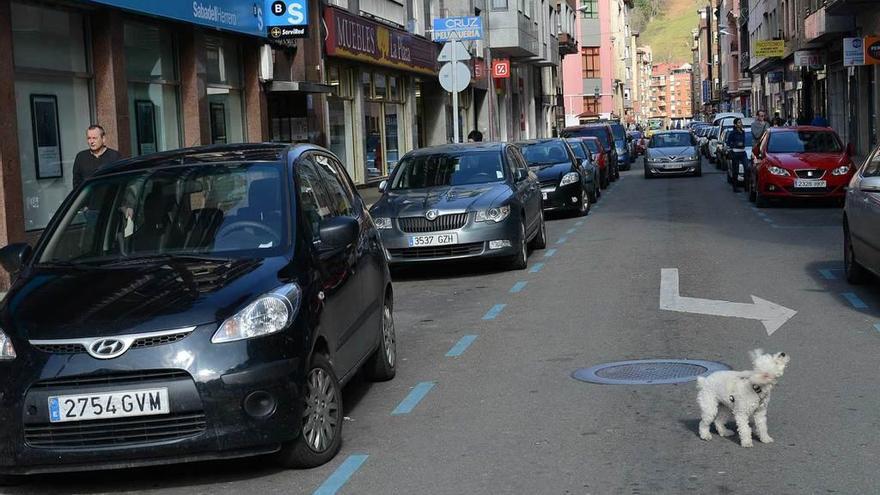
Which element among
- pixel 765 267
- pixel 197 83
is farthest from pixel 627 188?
pixel 765 267

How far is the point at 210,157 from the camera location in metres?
7.79

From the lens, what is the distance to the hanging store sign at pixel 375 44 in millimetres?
27719

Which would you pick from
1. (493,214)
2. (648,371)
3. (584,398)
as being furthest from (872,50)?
(584,398)

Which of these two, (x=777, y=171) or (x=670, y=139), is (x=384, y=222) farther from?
(x=670, y=139)

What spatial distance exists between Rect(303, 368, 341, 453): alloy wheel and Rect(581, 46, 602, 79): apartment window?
4166 inches

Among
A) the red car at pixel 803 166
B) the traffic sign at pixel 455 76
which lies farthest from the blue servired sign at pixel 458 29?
the red car at pixel 803 166

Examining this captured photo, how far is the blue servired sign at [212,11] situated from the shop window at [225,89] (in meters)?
0.61

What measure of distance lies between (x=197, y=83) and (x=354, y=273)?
13.8 meters

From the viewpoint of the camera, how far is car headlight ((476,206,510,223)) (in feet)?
49.1

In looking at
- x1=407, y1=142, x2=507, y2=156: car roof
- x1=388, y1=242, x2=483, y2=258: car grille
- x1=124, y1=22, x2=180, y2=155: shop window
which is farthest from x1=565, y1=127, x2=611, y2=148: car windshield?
x1=388, y1=242, x2=483, y2=258: car grille

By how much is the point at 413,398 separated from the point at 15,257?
2690mm

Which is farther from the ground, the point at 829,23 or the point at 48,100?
the point at 829,23

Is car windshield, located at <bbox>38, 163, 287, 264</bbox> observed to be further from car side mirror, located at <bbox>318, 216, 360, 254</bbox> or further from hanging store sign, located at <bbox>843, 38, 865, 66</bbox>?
hanging store sign, located at <bbox>843, 38, 865, 66</bbox>

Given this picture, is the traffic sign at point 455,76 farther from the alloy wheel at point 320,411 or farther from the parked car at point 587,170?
the alloy wheel at point 320,411
